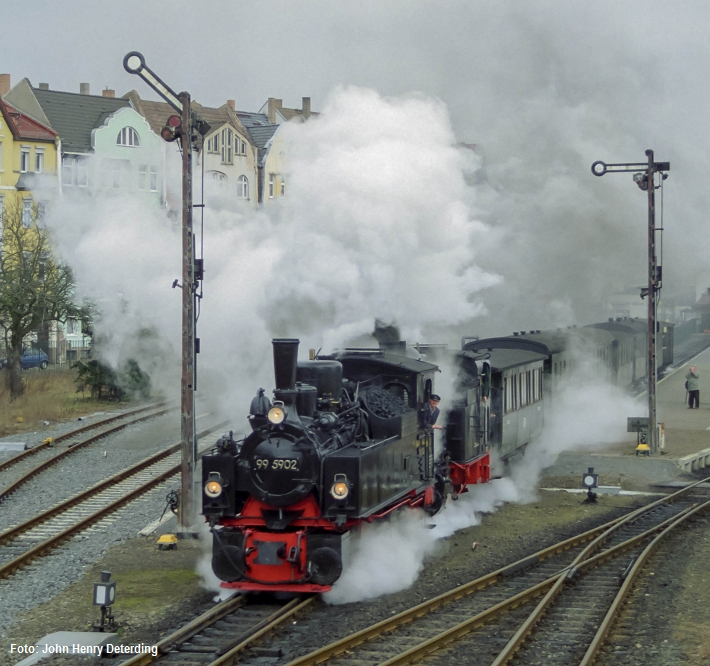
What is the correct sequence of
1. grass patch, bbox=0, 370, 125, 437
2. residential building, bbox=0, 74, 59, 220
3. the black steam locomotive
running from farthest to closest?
1. residential building, bbox=0, 74, 59, 220
2. grass patch, bbox=0, 370, 125, 437
3. the black steam locomotive

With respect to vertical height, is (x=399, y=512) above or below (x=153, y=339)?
below

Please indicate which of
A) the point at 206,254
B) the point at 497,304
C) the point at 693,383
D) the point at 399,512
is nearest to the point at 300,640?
the point at 399,512

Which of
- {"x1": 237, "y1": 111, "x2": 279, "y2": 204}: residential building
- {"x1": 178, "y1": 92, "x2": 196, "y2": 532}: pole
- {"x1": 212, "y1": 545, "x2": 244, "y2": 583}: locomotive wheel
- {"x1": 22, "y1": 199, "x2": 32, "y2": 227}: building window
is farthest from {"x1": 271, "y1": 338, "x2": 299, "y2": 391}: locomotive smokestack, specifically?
{"x1": 237, "y1": 111, "x2": 279, "y2": 204}: residential building

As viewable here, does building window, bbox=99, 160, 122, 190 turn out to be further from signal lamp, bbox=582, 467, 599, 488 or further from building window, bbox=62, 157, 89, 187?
signal lamp, bbox=582, 467, 599, 488

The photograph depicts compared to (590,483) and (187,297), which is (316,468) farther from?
(590,483)

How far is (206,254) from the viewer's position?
2070 cm

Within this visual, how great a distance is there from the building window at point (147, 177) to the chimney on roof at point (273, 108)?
1539 cm

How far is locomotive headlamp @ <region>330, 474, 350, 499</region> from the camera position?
10.4m

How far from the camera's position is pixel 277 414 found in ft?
34.3

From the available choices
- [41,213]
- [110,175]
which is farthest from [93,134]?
[41,213]

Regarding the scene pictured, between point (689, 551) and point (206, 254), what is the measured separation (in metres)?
11.2

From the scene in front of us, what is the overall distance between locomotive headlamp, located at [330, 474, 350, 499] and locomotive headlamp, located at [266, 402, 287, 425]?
2.73 feet

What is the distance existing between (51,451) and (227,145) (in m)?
24.2

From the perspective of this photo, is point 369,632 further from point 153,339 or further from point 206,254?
point 153,339
